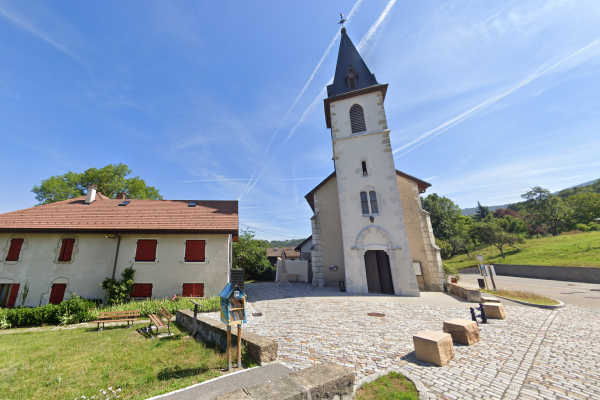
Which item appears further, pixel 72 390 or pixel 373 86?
pixel 373 86

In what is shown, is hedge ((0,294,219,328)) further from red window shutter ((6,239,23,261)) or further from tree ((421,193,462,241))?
tree ((421,193,462,241))

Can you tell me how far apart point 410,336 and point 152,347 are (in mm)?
7319

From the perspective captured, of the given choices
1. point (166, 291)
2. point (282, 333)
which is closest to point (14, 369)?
point (282, 333)

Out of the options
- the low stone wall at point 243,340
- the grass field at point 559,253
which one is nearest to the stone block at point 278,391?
the low stone wall at point 243,340

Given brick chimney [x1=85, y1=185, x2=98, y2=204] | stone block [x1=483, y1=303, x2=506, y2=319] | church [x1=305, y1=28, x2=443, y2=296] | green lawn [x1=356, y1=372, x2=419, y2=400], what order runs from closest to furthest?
1. green lawn [x1=356, y1=372, x2=419, y2=400]
2. stone block [x1=483, y1=303, x2=506, y2=319]
3. church [x1=305, y1=28, x2=443, y2=296]
4. brick chimney [x1=85, y1=185, x2=98, y2=204]

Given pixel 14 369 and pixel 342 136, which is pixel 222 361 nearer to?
pixel 14 369

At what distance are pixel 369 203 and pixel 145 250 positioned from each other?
47.2ft

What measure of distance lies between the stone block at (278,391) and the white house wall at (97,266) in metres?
11.6

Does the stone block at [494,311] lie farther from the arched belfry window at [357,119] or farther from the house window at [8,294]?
the house window at [8,294]

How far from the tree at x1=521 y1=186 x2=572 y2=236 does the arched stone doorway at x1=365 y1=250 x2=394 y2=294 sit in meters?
50.0

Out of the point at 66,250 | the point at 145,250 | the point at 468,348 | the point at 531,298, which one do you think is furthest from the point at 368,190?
the point at 66,250

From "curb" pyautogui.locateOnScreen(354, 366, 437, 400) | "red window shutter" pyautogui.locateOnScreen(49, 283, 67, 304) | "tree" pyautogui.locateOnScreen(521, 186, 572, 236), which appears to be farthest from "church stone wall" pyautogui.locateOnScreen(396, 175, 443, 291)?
"tree" pyautogui.locateOnScreen(521, 186, 572, 236)

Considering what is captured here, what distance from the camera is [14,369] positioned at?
518cm

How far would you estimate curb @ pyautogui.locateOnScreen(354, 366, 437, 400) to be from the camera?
3.48 metres
